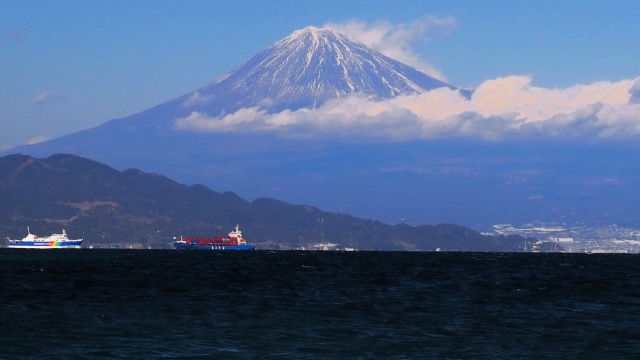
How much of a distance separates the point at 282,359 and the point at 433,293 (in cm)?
5112

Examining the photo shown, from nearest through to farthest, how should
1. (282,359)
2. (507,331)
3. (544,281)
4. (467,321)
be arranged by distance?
1. (282,359)
2. (507,331)
3. (467,321)
4. (544,281)

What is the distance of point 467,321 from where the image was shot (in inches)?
3027

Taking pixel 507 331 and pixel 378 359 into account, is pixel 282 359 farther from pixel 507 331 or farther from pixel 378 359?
pixel 507 331

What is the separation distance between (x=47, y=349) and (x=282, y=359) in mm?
12619

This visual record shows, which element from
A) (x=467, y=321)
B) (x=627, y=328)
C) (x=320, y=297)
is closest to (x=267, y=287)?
(x=320, y=297)

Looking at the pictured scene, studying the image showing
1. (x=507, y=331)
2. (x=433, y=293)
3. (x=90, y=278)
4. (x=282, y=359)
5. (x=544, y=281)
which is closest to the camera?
(x=282, y=359)

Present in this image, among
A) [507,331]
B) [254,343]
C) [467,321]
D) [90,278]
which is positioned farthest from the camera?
[90,278]

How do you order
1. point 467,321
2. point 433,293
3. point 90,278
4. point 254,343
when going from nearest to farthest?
point 254,343, point 467,321, point 433,293, point 90,278

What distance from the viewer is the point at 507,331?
71.2 metres

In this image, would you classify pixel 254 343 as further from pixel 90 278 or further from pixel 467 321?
pixel 90 278

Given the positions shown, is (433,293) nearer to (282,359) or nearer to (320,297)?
(320,297)

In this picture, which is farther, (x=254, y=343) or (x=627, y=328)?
(x=627, y=328)

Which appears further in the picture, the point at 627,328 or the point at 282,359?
the point at 627,328

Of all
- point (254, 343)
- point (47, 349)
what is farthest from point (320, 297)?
point (47, 349)
